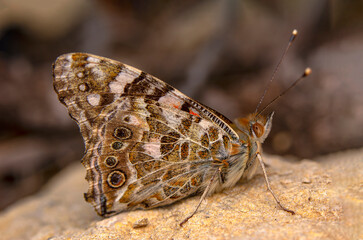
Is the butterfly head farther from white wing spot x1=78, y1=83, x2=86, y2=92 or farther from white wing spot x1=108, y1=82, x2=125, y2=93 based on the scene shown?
white wing spot x1=78, y1=83, x2=86, y2=92

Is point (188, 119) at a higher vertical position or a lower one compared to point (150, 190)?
higher

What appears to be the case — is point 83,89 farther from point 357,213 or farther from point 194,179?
point 357,213

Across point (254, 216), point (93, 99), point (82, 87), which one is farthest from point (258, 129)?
point (82, 87)

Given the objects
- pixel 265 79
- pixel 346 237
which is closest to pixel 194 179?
pixel 346 237

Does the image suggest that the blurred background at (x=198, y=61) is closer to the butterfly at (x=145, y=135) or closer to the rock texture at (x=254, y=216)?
the rock texture at (x=254, y=216)

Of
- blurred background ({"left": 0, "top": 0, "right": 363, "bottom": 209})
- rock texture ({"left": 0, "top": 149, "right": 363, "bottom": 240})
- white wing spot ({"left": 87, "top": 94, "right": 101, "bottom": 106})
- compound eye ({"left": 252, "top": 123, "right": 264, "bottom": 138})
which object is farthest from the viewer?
blurred background ({"left": 0, "top": 0, "right": 363, "bottom": 209})

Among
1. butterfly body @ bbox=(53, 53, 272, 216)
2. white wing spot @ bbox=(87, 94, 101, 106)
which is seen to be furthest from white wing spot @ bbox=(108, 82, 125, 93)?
white wing spot @ bbox=(87, 94, 101, 106)

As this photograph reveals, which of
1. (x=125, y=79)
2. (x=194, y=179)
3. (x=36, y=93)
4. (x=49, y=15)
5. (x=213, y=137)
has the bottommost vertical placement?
(x=194, y=179)
